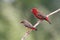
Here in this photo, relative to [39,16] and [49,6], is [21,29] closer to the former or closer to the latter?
[39,16]

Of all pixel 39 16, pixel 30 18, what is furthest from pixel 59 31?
pixel 39 16

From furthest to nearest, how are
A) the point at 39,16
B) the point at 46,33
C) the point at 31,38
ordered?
the point at 46,33 → the point at 31,38 → the point at 39,16

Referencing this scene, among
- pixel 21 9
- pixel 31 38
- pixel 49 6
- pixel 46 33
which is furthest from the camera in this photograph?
pixel 49 6

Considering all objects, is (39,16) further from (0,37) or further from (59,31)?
(59,31)

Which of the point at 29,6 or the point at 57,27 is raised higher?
the point at 29,6

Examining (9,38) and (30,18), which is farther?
(30,18)

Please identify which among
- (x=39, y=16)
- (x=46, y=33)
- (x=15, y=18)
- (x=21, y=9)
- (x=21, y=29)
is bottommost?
(x=39, y=16)
